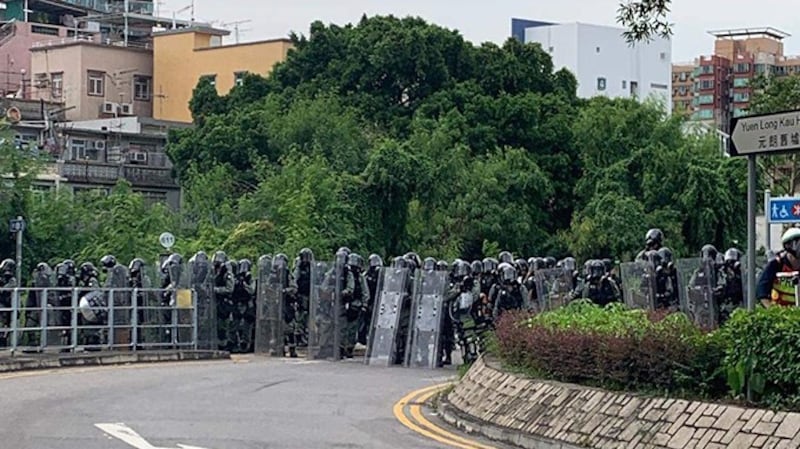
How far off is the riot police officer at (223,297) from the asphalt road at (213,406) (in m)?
3.85

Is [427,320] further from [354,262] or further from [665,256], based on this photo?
[665,256]

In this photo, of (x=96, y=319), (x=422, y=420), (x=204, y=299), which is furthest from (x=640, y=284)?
(x=96, y=319)

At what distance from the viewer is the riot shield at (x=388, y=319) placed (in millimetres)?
25344

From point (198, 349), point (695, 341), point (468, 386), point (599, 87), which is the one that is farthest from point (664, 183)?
point (599, 87)

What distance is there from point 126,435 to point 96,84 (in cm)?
6471

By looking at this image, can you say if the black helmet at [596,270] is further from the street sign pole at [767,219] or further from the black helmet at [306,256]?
the black helmet at [306,256]

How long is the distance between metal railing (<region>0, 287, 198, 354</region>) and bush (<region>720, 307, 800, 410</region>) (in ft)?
49.8

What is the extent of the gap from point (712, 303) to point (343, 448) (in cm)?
1091

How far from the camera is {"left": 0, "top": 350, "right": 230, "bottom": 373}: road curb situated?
22973mm

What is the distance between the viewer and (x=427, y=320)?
2486cm

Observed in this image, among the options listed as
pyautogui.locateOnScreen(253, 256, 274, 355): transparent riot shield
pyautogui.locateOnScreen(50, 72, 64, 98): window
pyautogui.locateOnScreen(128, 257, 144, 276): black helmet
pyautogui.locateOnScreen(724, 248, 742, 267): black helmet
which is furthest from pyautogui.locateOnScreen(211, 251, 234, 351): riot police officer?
pyautogui.locateOnScreen(50, 72, 64, 98): window

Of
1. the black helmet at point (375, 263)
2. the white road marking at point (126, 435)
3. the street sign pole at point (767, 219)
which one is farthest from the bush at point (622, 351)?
the black helmet at point (375, 263)

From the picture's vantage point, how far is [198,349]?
2798cm

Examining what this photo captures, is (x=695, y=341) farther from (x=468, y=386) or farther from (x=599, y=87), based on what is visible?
(x=599, y=87)
